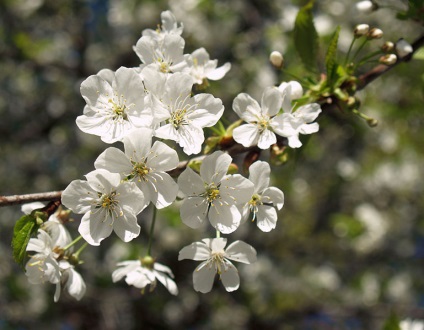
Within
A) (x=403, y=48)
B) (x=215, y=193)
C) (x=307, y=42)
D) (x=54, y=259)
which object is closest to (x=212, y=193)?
(x=215, y=193)

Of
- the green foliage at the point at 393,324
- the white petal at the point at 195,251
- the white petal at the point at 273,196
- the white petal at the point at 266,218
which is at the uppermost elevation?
the white petal at the point at 273,196

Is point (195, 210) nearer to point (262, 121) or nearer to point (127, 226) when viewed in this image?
point (127, 226)

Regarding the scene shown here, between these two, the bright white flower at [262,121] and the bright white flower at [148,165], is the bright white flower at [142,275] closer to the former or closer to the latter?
the bright white flower at [148,165]

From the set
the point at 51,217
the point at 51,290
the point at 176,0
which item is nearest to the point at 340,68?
the point at 51,217

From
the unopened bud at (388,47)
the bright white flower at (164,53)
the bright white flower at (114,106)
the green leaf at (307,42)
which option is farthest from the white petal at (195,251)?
the unopened bud at (388,47)

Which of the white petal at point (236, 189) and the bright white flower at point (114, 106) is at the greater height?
the bright white flower at point (114, 106)

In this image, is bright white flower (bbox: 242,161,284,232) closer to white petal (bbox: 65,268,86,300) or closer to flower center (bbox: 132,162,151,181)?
flower center (bbox: 132,162,151,181)
